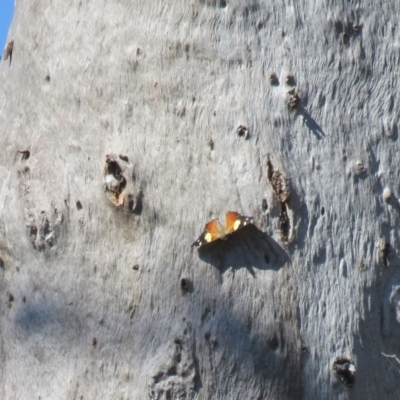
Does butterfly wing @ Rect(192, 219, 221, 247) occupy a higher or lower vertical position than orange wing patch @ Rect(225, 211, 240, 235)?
lower

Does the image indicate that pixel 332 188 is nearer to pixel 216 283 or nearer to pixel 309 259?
pixel 309 259

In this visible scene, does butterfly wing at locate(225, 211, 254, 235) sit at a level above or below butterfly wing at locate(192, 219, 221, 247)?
above

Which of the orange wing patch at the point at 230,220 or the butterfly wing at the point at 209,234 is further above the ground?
the orange wing patch at the point at 230,220

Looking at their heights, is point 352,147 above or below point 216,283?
above

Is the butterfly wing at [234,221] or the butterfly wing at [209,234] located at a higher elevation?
the butterfly wing at [234,221]

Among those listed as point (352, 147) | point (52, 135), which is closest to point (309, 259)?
point (352, 147)
